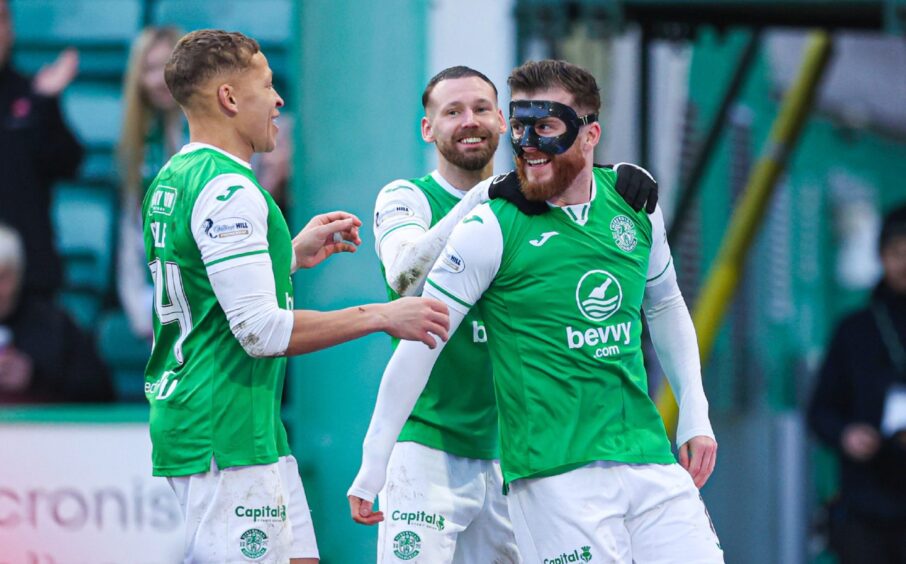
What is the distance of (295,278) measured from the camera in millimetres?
8328

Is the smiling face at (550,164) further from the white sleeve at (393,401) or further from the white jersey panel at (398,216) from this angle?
the white jersey panel at (398,216)

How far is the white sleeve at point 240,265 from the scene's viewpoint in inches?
169

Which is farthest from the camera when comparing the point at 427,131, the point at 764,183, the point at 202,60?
the point at 764,183

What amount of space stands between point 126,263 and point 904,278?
→ 14.8ft

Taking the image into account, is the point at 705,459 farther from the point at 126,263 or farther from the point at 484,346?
the point at 126,263

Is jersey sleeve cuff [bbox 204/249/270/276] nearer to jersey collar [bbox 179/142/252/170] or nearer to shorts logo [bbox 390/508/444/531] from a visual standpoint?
jersey collar [bbox 179/142/252/170]

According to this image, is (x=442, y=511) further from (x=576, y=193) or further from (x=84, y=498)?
(x=84, y=498)

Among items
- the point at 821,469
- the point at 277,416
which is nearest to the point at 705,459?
the point at 277,416

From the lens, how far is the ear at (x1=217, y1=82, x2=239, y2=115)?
14.9ft

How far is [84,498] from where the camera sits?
8.09 m

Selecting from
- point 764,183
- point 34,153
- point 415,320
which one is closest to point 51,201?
point 34,153

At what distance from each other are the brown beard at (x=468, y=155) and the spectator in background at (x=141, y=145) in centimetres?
307

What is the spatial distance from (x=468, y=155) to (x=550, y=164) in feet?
2.45

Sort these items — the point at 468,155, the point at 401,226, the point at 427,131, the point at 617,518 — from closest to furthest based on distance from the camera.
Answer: the point at 617,518 → the point at 401,226 → the point at 468,155 → the point at 427,131
